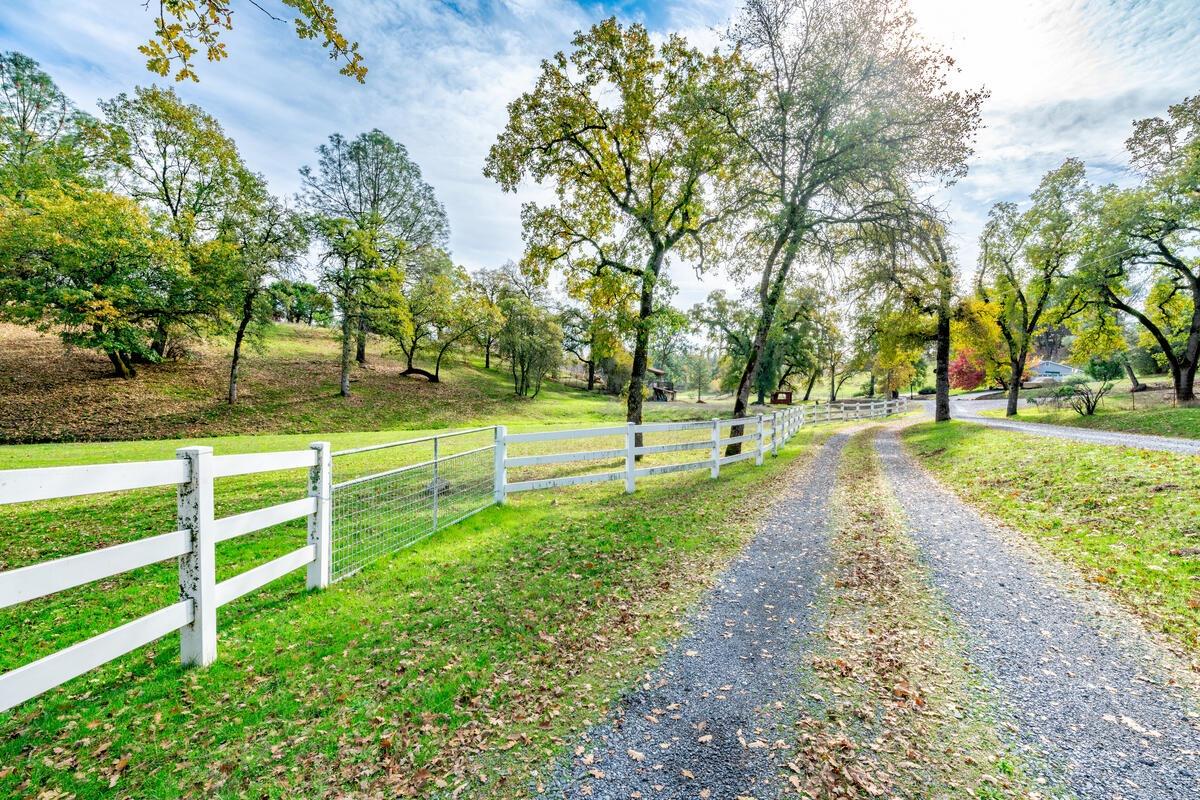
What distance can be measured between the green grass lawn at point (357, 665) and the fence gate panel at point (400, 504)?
297 millimetres

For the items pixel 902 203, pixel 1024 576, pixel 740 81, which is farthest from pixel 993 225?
pixel 1024 576

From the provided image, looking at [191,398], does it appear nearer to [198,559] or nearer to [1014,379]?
[198,559]

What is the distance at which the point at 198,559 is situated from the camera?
302 centimetres

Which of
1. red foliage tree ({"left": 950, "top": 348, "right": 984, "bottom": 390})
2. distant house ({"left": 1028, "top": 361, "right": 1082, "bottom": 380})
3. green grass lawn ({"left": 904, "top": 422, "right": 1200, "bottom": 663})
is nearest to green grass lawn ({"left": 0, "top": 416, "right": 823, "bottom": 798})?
green grass lawn ({"left": 904, "top": 422, "right": 1200, "bottom": 663})

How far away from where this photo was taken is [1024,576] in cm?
500

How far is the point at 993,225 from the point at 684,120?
17812 mm

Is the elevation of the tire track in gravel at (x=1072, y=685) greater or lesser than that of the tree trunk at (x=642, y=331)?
lesser

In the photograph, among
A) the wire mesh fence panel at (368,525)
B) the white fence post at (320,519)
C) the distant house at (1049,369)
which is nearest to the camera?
the white fence post at (320,519)

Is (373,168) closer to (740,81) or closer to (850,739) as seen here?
(740,81)

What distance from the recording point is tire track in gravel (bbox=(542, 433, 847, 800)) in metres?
2.38

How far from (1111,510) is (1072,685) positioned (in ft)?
17.6

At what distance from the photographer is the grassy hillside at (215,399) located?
54.2ft

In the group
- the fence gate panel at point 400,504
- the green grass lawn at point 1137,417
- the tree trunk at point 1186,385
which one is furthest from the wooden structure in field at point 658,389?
the fence gate panel at point 400,504

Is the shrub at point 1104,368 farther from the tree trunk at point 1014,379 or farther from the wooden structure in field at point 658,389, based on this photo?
the wooden structure in field at point 658,389
